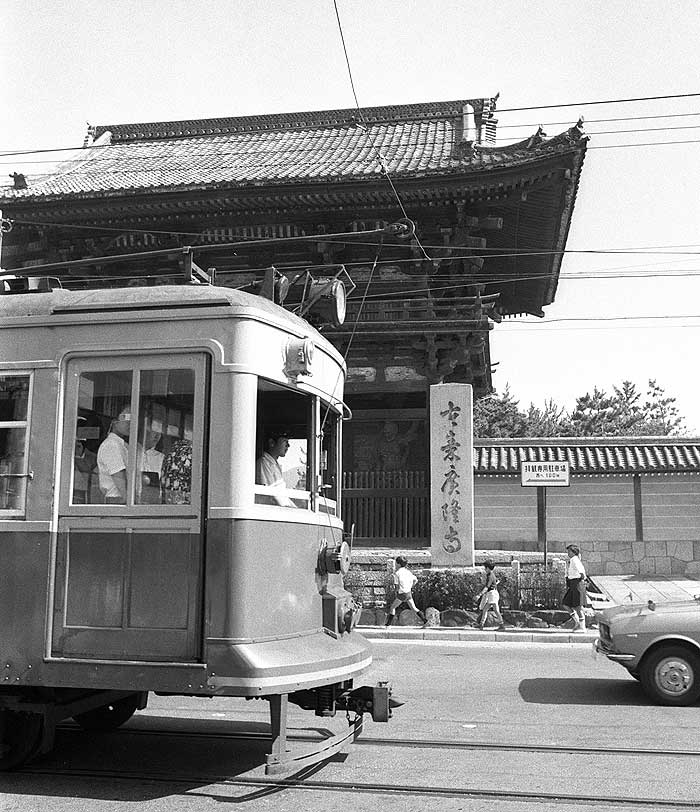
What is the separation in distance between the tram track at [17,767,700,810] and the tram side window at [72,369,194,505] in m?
1.72

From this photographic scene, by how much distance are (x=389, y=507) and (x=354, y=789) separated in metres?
11.3

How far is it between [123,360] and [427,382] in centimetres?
1212

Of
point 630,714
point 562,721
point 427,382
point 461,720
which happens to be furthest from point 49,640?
point 427,382

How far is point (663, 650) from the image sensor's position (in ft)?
27.8

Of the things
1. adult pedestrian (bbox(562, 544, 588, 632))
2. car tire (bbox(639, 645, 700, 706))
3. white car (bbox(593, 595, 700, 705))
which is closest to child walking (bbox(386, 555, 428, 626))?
adult pedestrian (bbox(562, 544, 588, 632))

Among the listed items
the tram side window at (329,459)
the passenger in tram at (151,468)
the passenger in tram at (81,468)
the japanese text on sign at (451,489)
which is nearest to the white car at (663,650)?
the tram side window at (329,459)

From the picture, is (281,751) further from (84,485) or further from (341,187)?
(341,187)

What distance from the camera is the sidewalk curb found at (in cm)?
1409

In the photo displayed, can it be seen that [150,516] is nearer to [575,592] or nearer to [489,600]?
[489,600]

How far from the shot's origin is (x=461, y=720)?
24.8ft

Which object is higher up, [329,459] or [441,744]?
[329,459]

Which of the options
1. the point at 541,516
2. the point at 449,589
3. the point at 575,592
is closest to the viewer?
the point at 575,592

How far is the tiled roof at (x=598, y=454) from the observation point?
2130 cm

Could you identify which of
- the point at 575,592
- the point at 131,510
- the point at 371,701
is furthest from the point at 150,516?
the point at 575,592
